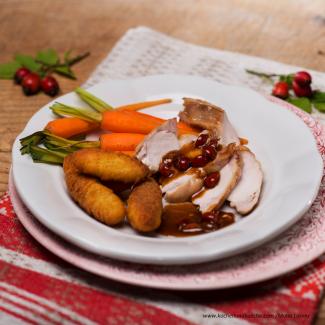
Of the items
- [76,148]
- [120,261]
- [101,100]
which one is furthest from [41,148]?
[120,261]

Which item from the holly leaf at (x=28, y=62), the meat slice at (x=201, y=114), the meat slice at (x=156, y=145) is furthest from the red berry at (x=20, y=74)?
the meat slice at (x=156, y=145)

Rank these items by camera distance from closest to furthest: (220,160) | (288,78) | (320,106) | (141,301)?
(141,301) < (220,160) < (320,106) < (288,78)

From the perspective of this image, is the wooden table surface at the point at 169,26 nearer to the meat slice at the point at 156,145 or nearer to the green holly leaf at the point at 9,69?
the green holly leaf at the point at 9,69

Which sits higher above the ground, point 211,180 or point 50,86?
point 211,180

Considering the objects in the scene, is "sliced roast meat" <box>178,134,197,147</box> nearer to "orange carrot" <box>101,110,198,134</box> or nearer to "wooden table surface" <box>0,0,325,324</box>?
"orange carrot" <box>101,110,198,134</box>

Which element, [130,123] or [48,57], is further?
[48,57]

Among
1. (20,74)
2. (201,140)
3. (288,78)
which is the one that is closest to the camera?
(201,140)

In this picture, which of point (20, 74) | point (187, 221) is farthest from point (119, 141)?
point (20, 74)

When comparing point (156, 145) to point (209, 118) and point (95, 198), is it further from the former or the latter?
point (95, 198)
